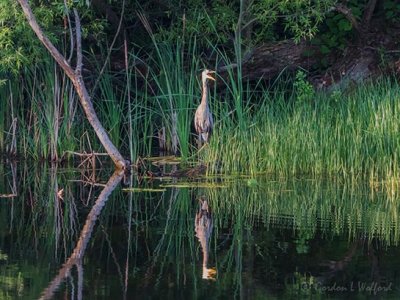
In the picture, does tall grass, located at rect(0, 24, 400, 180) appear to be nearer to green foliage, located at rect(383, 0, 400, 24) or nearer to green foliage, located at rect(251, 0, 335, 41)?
green foliage, located at rect(251, 0, 335, 41)

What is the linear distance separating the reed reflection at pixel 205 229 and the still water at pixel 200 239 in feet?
0.04

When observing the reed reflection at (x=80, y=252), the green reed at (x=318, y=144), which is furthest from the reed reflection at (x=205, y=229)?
the green reed at (x=318, y=144)

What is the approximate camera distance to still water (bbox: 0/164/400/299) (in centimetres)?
589

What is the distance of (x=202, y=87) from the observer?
1285 cm

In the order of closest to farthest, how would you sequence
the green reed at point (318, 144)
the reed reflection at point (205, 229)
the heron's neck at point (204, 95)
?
the reed reflection at point (205, 229) → the green reed at point (318, 144) → the heron's neck at point (204, 95)

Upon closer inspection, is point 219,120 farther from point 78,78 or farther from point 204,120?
point 78,78

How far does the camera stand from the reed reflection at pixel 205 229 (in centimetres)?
630

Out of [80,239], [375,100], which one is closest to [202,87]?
[375,100]

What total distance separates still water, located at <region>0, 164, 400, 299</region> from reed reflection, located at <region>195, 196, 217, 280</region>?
1 cm

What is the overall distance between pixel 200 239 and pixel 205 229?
430 mm

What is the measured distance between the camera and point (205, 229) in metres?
7.85

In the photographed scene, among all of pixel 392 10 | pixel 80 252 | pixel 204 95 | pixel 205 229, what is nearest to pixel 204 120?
pixel 204 95

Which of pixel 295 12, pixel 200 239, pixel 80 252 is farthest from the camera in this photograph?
pixel 295 12

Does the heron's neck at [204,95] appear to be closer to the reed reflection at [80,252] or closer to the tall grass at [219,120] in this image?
the tall grass at [219,120]
